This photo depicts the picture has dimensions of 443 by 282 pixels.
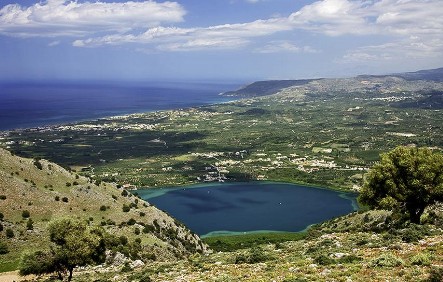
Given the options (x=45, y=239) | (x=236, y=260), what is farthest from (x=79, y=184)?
(x=236, y=260)

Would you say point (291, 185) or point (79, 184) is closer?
point (79, 184)

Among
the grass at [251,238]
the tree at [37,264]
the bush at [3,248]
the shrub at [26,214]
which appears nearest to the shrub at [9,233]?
the bush at [3,248]

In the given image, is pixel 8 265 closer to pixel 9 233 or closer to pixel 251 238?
pixel 9 233

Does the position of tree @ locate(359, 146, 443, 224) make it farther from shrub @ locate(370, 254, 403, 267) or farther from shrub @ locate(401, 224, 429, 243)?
shrub @ locate(370, 254, 403, 267)

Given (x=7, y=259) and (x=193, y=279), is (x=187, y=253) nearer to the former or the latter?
(x=7, y=259)

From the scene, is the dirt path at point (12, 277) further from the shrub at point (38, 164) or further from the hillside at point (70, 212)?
the shrub at point (38, 164)
